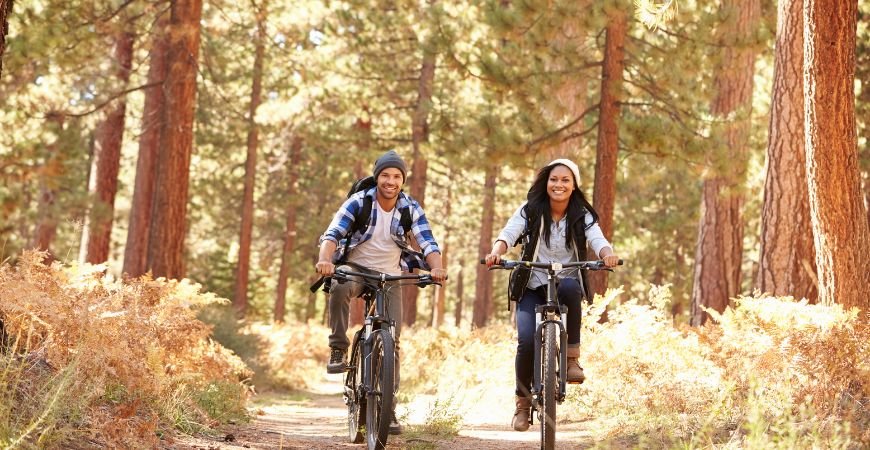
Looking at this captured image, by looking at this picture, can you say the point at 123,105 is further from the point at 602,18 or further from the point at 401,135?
the point at 602,18

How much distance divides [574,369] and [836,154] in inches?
126

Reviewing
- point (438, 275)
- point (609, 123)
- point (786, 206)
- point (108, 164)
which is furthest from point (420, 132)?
point (438, 275)

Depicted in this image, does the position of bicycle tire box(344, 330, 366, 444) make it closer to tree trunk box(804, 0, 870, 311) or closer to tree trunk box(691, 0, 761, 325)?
tree trunk box(804, 0, 870, 311)

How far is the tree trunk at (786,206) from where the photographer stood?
10930 mm

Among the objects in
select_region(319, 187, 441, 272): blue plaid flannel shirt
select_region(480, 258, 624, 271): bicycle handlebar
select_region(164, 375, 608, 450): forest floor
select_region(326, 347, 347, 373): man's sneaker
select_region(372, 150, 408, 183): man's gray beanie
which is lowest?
select_region(164, 375, 608, 450): forest floor

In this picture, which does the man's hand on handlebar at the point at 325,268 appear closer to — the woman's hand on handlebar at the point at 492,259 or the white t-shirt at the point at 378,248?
the white t-shirt at the point at 378,248

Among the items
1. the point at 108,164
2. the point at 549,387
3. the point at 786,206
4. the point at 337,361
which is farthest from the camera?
the point at 108,164

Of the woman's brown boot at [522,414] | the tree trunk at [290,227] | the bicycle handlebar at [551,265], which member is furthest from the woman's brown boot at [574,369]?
the tree trunk at [290,227]

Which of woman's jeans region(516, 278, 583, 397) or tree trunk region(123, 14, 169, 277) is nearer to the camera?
woman's jeans region(516, 278, 583, 397)

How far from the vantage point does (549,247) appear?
24.4ft

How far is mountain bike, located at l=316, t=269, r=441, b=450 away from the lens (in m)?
6.87

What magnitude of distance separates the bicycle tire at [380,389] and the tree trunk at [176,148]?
8.75 m

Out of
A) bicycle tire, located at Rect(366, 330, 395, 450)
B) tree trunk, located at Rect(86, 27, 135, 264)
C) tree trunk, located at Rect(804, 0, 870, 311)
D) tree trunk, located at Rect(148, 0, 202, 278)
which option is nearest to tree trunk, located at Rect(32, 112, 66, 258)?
tree trunk, located at Rect(86, 27, 135, 264)

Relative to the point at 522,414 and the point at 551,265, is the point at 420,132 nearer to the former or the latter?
the point at 522,414
